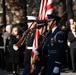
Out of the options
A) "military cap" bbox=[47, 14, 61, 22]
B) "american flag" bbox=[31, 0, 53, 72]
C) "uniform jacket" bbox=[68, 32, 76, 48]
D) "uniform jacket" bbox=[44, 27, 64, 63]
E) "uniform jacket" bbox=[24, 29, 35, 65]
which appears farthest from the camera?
"uniform jacket" bbox=[68, 32, 76, 48]

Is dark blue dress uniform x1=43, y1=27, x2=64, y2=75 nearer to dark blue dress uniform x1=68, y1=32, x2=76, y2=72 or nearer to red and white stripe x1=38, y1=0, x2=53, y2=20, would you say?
red and white stripe x1=38, y1=0, x2=53, y2=20

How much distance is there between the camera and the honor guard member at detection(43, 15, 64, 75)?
823 cm

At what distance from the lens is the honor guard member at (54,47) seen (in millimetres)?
8234

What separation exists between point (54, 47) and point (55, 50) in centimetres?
7

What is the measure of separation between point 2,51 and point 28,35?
4778mm

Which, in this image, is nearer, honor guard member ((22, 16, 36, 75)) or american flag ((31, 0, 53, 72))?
american flag ((31, 0, 53, 72))

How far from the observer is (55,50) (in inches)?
328

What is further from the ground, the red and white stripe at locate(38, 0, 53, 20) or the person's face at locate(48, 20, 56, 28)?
the red and white stripe at locate(38, 0, 53, 20)

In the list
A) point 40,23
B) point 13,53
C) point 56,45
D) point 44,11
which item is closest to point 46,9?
point 44,11

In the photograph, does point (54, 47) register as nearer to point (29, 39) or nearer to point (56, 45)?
point (56, 45)

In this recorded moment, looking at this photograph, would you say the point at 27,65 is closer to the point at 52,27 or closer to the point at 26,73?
the point at 26,73

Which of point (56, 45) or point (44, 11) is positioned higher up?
point (44, 11)

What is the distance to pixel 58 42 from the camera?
823cm

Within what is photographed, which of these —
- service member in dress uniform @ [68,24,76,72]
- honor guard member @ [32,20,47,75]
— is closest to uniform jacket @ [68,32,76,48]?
service member in dress uniform @ [68,24,76,72]
